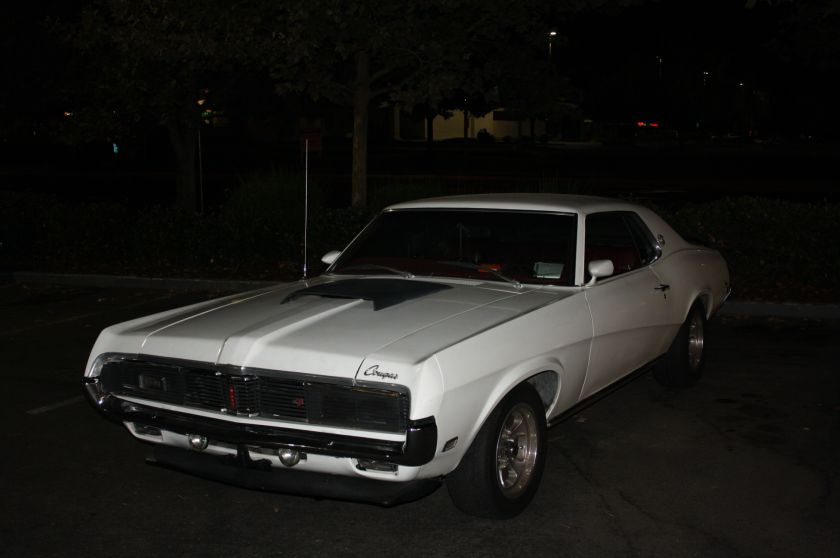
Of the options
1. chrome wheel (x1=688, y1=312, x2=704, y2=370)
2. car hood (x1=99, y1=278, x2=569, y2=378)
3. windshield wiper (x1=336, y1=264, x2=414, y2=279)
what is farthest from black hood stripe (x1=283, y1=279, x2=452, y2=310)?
chrome wheel (x1=688, y1=312, x2=704, y2=370)

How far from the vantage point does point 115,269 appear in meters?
14.0

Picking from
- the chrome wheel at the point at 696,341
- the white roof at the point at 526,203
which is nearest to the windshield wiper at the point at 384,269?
the white roof at the point at 526,203

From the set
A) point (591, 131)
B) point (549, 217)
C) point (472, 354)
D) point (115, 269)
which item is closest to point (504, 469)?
point (472, 354)

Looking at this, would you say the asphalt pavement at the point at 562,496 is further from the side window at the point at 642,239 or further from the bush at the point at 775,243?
the bush at the point at 775,243

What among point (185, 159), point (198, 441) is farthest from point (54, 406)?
point (185, 159)

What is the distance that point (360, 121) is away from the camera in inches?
585

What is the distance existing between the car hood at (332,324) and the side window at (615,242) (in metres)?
1.14

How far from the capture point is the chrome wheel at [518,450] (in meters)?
5.01

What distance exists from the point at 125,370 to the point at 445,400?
174 cm

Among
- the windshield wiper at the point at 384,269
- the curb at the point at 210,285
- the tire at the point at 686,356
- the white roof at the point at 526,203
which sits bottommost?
the curb at the point at 210,285

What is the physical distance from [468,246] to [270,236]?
25.4 feet

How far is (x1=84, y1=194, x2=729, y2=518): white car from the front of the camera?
443 cm

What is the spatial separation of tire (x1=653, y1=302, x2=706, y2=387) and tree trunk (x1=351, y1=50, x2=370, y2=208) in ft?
25.1

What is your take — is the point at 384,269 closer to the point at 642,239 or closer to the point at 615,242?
the point at 615,242
